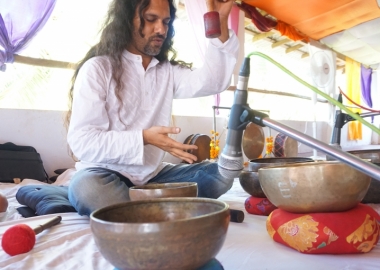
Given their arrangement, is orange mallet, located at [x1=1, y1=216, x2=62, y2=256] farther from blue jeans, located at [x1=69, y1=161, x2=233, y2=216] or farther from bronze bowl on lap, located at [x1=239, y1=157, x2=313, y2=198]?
bronze bowl on lap, located at [x1=239, y1=157, x2=313, y2=198]

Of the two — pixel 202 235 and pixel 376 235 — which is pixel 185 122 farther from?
pixel 202 235

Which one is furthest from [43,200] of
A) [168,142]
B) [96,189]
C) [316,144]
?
[316,144]

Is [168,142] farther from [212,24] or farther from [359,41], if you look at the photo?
[359,41]

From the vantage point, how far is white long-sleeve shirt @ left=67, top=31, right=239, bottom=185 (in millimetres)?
1372

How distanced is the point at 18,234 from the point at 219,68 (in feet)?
3.64

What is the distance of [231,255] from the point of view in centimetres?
102

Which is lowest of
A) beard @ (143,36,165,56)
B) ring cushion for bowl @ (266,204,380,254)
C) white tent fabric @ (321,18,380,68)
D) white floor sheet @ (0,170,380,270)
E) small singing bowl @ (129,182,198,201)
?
white floor sheet @ (0,170,380,270)

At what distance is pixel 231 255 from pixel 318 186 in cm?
32

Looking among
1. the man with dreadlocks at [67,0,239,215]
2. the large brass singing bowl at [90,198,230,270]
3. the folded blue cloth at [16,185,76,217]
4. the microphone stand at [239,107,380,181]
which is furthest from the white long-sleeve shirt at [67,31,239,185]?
the large brass singing bowl at [90,198,230,270]

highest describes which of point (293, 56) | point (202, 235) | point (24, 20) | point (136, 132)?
point (293, 56)

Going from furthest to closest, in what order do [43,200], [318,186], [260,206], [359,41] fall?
[359,41] → [43,200] → [260,206] → [318,186]

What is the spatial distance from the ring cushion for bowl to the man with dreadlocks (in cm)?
61

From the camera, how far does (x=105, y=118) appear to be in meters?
1.49

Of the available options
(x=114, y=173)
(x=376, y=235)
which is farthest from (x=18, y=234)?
(x=376, y=235)
